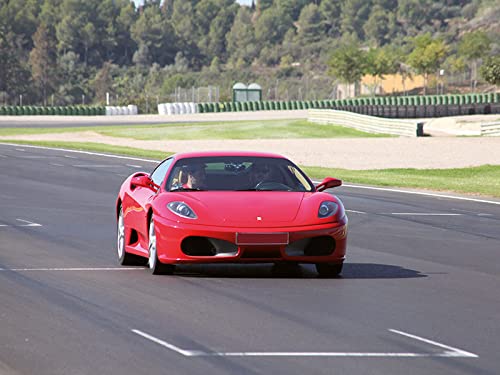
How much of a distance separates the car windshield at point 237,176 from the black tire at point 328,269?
0.90m

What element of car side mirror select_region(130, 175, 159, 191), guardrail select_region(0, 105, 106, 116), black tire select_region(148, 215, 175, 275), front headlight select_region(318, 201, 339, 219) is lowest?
guardrail select_region(0, 105, 106, 116)

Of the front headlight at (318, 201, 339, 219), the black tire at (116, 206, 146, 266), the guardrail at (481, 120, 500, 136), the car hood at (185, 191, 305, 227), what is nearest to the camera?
the car hood at (185, 191, 305, 227)

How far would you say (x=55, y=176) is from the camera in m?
30.0

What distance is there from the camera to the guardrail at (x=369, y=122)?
192 feet

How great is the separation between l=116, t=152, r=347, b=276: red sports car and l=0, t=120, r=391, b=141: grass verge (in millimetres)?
47406

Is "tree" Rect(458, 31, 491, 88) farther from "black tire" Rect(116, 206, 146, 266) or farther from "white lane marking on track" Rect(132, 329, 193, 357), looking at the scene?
"white lane marking on track" Rect(132, 329, 193, 357)

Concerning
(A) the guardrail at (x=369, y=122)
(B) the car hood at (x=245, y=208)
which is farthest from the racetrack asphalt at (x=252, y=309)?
(A) the guardrail at (x=369, y=122)

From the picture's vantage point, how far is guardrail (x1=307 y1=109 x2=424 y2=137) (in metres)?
58.5

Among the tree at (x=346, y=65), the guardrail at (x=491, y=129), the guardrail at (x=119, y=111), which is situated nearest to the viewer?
the guardrail at (x=491, y=129)

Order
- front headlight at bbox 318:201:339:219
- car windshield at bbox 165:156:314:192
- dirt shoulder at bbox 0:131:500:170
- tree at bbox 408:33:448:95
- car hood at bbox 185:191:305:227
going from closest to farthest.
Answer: car hood at bbox 185:191:305:227, front headlight at bbox 318:201:339:219, car windshield at bbox 165:156:314:192, dirt shoulder at bbox 0:131:500:170, tree at bbox 408:33:448:95

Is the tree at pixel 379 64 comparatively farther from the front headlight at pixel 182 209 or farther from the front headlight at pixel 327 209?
the front headlight at pixel 182 209

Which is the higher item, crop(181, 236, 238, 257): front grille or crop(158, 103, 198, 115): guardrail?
crop(181, 236, 238, 257): front grille

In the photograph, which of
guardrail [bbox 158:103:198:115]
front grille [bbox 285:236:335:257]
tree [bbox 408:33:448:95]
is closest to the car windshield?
front grille [bbox 285:236:335:257]

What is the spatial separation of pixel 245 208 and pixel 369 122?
175 feet
